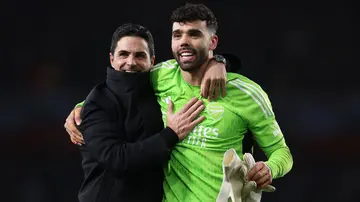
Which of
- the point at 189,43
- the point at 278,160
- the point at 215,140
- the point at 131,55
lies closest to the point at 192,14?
the point at 189,43

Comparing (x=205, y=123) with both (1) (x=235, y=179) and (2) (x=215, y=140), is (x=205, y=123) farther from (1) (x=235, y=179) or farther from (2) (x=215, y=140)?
(1) (x=235, y=179)

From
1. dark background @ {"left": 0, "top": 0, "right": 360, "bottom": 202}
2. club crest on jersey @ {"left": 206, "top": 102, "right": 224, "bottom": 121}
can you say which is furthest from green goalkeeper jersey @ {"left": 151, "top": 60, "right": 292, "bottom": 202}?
dark background @ {"left": 0, "top": 0, "right": 360, "bottom": 202}

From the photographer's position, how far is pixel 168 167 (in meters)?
2.32

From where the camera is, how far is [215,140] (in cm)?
229

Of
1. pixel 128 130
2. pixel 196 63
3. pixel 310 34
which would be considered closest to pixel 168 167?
pixel 128 130

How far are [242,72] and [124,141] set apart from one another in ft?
8.13

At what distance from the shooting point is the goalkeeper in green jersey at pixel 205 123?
2.28m

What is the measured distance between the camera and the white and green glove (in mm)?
2086

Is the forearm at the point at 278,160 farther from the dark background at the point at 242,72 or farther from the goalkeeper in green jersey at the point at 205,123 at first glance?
the dark background at the point at 242,72

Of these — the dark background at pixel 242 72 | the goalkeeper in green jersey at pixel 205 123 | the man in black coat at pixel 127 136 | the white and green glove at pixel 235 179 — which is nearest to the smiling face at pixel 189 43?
the goalkeeper in green jersey at pixel 205 123

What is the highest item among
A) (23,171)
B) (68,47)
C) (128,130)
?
(128,130)

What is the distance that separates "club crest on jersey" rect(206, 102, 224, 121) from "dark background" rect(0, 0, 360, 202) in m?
2.28

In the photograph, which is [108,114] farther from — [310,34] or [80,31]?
[310,34]

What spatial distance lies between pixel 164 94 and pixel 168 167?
27cm
